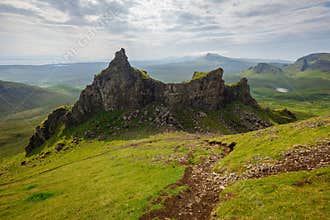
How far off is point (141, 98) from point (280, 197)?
8762 centimetres

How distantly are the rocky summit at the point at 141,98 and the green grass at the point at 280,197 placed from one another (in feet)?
235

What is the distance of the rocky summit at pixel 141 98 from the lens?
101 meters

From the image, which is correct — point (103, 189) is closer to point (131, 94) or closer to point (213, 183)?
point (213, 183)

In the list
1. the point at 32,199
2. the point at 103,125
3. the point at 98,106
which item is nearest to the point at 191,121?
the point at 103,125

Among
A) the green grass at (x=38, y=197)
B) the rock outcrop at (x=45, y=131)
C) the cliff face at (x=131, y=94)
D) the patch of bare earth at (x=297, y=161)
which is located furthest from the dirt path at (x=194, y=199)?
the rock outcrop at (x=45, y=131)

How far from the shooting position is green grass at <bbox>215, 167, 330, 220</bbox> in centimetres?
1900

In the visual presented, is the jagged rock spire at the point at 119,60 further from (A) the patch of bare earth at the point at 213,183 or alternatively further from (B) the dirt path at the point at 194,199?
(A) the patch of bare earth at the point at 213,183

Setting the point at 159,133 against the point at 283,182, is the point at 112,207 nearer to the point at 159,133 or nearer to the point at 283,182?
the point at 283,182

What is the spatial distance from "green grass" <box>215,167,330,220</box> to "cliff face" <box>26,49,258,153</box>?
75.0 m

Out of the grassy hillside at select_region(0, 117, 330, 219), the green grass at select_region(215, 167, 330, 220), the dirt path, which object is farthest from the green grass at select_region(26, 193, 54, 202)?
the green grass at select_region(215, 167, 330, 220)

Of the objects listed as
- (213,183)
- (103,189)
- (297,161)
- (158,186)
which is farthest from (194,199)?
(103,189)

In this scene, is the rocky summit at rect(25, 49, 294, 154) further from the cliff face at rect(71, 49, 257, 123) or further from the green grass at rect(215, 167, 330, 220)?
the green grass at rect(215, 167, 330, 220)

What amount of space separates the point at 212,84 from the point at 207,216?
90589 millimetres

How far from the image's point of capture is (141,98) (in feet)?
342
